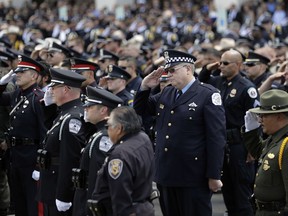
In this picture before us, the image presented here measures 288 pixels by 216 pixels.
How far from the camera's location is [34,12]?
35.5 metres

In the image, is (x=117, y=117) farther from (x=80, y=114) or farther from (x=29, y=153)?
(x=29, y=153)

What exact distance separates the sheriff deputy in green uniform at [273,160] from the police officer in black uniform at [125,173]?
36.4 inches

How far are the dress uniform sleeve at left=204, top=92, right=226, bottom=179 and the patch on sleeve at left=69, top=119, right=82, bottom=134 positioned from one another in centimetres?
116

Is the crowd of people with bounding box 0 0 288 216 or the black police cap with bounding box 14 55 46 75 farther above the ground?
the black police cap with bounding box 14 55 46 75

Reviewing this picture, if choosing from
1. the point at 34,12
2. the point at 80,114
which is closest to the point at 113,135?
the point at 80,114

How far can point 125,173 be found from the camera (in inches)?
250

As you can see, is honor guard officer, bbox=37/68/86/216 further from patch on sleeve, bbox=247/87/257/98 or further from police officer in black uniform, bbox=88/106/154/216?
patch on sleeve, bbox=247/87/257/98

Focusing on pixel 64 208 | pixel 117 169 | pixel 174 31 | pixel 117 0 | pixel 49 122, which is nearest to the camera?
pixel 117 169

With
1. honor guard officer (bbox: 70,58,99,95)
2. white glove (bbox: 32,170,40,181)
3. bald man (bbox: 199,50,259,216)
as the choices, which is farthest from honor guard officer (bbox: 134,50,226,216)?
honor guard officer (bbox: 70,58,99,95)

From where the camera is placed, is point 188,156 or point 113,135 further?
point 188,156

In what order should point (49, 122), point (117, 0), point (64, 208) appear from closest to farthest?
point (64, 208) < point (49, 122) < point (117, 0)

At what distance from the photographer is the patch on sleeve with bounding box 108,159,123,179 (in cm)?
636

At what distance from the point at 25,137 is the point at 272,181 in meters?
3.61

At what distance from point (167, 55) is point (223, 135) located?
3.08ft
